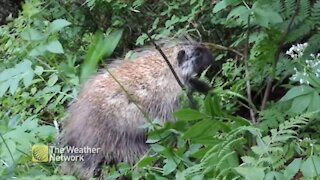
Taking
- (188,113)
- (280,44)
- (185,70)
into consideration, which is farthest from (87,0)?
(188,113)

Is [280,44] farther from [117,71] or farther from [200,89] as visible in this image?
[117,71]

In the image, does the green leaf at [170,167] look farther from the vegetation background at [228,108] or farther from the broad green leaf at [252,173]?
the broad green leaf at [252,173]

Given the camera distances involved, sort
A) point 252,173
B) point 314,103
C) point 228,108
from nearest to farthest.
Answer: point 252,173 → point 314,103 → point 228,108

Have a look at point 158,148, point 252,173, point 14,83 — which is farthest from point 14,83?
point 252,173

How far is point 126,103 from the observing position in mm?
3926

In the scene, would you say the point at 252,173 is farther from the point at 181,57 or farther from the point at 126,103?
the point at 181,57

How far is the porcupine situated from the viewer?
386 cm

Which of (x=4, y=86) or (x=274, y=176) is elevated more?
(x=4, y=86)

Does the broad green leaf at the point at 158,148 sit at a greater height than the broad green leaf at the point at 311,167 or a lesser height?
lesser

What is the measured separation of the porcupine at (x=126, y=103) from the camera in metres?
3.86

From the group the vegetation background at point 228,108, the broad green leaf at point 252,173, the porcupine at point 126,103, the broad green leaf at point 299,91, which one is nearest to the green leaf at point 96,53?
the vegetation background at point 228,108

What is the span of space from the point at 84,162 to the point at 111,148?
169 millimetres

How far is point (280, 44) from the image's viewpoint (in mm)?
3523

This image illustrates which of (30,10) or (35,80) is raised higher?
(30,10)
